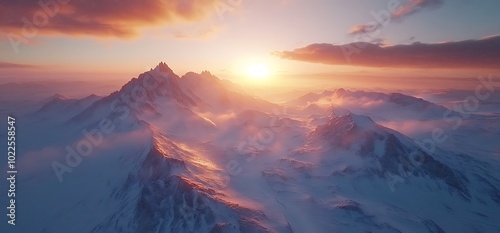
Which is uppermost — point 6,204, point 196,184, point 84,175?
point 196,184

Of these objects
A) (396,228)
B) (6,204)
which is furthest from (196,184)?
(6,204)

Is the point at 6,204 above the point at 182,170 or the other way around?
the other way around

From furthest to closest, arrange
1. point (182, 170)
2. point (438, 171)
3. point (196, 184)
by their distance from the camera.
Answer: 1. point (438, 171)
2. point (182, 170)
3. point (196, 184)

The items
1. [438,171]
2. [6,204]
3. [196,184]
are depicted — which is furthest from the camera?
[438,171]

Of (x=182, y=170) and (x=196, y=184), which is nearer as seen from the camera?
(x=196, y=184)

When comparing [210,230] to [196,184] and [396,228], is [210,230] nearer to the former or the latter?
[196,184]

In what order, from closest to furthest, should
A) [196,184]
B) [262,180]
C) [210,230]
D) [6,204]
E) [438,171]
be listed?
[210,230], [196,184], [6,204], [262,180], [438,171]

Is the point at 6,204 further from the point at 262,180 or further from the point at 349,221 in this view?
the point at 349,221

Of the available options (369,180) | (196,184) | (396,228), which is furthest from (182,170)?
(369,180)

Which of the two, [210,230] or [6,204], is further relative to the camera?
[6,204]
